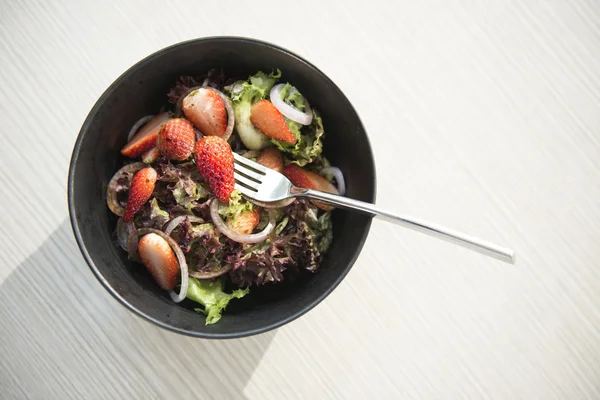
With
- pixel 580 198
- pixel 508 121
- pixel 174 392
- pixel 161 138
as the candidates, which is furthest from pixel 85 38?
pixel 580 198

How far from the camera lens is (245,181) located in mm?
1468

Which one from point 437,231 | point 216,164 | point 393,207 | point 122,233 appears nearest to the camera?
point 437,231

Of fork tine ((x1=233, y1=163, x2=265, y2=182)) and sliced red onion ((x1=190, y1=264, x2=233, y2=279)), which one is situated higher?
fork tine ((x1=233, y1=163, x2=265, y2=182))

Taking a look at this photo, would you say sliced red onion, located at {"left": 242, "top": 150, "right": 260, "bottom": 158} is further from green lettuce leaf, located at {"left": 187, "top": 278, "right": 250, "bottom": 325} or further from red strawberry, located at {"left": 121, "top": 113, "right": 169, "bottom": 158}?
green lettuce leaf, located at {"left": 187, "top": 278, "right": 250, "bottom": 325}

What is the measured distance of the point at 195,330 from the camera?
1.35m

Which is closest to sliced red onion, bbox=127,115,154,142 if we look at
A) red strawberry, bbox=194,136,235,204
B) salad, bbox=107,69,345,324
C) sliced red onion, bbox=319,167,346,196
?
salad, bbox=107,69,345,324

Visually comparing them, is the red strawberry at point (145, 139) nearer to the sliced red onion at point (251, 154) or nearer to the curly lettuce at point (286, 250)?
the sliced red onion at point (251, 154)

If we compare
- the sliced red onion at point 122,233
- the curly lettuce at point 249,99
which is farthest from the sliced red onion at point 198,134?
the sliced red onion at point 122,233

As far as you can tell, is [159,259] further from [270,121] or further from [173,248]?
[270,121]

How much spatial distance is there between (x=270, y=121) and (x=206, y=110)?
18 cm

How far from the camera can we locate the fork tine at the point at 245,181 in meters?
1.46

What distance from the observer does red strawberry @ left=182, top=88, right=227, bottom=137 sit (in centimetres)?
146

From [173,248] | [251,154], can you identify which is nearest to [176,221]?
[173,248]

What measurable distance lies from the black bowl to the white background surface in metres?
0.24
